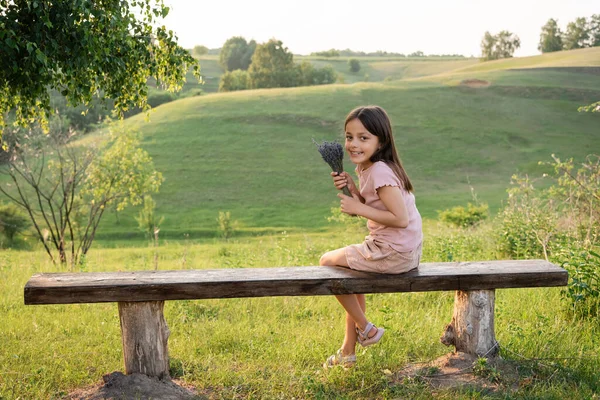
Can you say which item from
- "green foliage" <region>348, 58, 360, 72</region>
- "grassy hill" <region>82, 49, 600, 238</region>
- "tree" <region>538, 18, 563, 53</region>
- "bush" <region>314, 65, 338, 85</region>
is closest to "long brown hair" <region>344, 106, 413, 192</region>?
"grassy hill" <region>82, 49, 600, 238</region>

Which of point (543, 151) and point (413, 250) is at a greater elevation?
point (413, 250)

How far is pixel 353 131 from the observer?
462 centimetres

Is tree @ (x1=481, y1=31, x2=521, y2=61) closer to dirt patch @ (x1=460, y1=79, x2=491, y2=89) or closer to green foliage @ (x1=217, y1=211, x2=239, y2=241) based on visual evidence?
dirt patch @ (x1=460, y1=79, x2=491, y2=89)

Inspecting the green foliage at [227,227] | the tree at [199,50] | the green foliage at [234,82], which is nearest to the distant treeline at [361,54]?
the tree at [199,50]

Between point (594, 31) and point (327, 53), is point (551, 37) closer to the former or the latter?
point (594, 31)

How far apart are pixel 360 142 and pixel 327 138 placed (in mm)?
33858

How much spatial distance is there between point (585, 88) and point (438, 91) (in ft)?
36.5

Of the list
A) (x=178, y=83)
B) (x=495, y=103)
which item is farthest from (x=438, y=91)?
(x=178, y=83)

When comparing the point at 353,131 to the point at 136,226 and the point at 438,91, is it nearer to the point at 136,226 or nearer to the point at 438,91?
the point at 136,226

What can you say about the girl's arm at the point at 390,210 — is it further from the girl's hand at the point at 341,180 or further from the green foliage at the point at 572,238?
the green foliage at the point at 572,238

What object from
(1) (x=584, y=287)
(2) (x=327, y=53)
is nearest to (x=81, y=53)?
(1) (x=584, y=287)

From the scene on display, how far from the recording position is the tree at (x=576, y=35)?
201 feet

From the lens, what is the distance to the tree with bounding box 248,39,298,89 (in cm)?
6103

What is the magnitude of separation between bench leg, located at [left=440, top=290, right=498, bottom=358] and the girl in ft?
1.86
